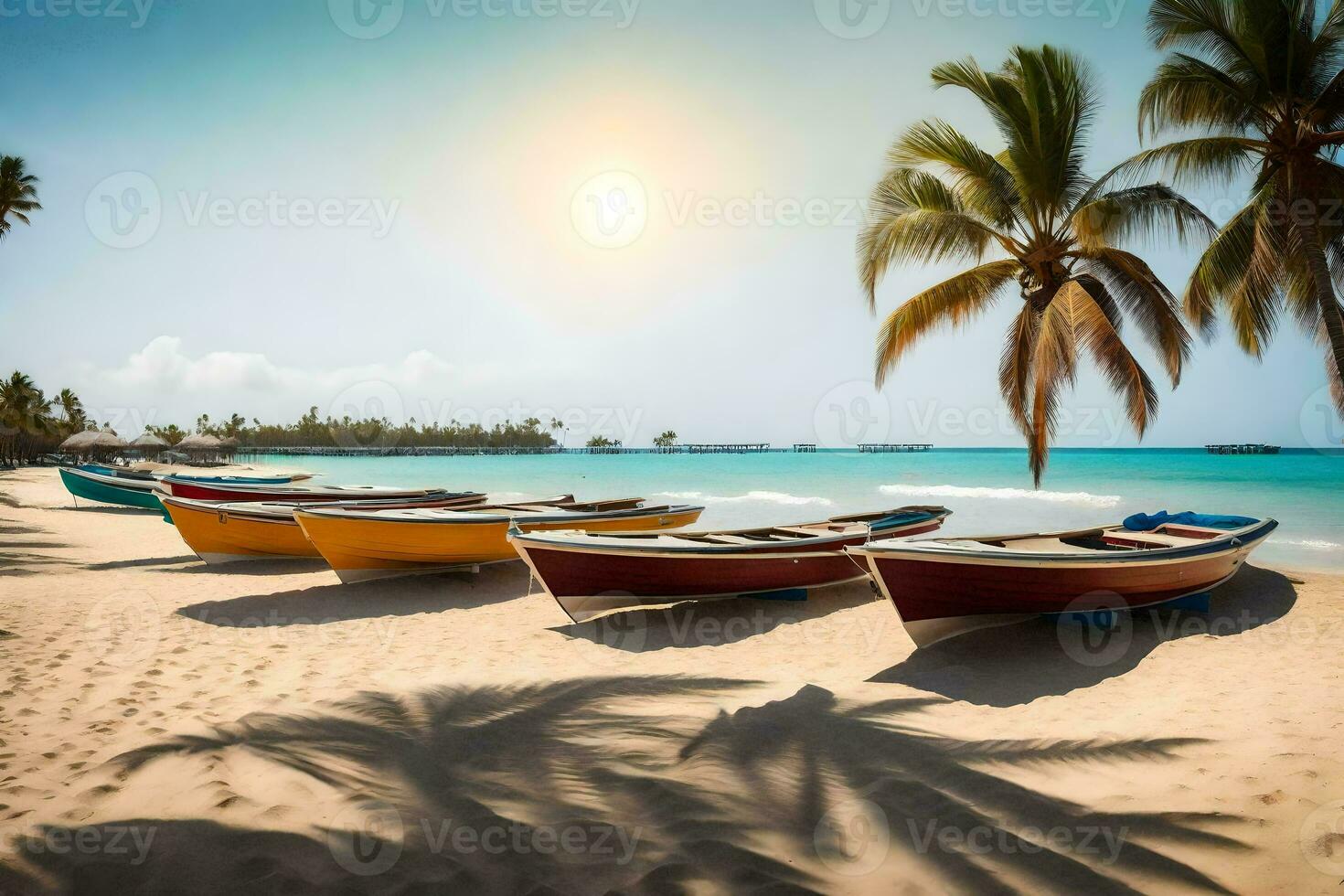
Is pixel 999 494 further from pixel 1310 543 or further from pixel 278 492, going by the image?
pixel 278 492

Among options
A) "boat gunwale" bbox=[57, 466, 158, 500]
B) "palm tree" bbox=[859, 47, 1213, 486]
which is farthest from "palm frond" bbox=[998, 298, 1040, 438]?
"boat gunwale" bbox=[57, 466, 158, 500]

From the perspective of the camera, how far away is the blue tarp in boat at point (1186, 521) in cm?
850

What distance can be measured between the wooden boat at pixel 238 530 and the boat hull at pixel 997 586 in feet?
30.7

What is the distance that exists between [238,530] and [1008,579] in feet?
38.4

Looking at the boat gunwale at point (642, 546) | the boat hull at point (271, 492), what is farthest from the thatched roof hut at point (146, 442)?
the boat gunwale at point (642, 546)

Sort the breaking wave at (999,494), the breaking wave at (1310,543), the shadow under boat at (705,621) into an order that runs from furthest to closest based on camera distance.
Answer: the breaking wave at (999,494) < the breaking wave at (1310,543) < the shadow under boat at (705,621)

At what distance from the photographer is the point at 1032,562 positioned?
588 cm

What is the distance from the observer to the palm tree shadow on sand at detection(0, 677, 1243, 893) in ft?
8.74

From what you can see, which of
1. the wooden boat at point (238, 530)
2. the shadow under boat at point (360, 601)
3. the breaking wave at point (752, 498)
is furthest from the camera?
the breaking wave at point (752, 498)

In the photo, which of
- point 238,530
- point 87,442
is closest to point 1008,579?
point 238,530

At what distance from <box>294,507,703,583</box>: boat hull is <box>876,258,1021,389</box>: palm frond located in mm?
5774

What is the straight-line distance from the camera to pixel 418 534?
9.29 meters

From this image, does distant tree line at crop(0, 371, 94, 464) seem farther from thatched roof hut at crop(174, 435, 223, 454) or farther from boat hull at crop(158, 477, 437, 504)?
boat hull at crop(158, 477, 437, 504)

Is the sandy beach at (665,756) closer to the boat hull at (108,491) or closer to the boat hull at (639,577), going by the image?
the boat hull at (639,577)
